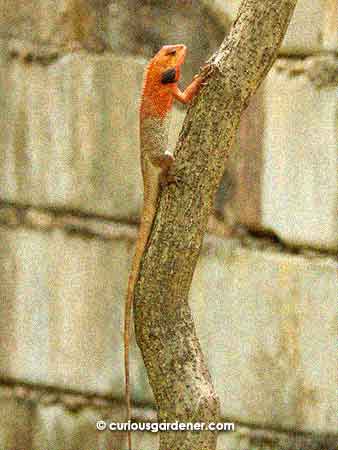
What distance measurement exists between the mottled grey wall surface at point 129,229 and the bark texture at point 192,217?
96 centimetres

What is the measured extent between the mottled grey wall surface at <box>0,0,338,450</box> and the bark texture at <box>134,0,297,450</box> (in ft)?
3.15

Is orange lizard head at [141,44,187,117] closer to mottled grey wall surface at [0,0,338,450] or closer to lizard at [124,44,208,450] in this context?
lizard at [124,44,208,450]

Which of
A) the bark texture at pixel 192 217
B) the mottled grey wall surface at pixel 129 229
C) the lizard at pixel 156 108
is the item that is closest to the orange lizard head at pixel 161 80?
the lizard at pixel 156 108

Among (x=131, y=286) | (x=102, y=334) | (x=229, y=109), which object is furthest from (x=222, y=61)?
(x=102, y=334)

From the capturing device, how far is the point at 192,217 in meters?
2.22

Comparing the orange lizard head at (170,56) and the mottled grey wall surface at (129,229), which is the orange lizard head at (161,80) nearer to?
the orange lizard head at (170,56)

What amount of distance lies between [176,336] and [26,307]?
131cm

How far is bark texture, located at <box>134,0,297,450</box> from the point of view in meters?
2.21

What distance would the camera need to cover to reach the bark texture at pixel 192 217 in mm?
2207

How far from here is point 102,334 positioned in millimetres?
3426

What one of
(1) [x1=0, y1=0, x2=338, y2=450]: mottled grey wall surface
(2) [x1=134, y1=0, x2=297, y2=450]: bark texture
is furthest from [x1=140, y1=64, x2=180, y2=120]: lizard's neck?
(1) [x1=0, y1=0, x2=338, y2=450]: mottled grey wall surface

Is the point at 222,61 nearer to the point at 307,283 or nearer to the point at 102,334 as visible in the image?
the point at 307,283

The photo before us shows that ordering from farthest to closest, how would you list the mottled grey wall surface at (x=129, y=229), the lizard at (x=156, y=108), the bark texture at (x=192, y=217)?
1. the mottled grey wall surface at (x=129, y=229)
2. the lizard at (x=156, y=108)
3. the bark texture at (x=192, y=217)

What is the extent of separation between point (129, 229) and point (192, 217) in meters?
1.16
